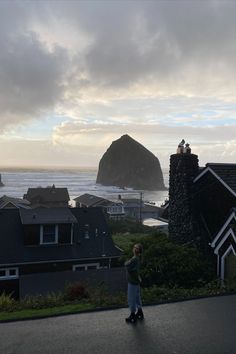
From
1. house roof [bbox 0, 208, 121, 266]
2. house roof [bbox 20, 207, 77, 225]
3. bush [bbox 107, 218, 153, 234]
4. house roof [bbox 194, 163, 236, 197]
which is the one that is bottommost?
bush [bbox 107, 218, 153, 234]

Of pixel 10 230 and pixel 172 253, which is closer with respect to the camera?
pixel 172 253

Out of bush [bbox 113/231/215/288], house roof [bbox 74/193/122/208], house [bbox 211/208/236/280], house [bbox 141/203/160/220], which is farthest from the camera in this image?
house [bbox 141/203/160/220]

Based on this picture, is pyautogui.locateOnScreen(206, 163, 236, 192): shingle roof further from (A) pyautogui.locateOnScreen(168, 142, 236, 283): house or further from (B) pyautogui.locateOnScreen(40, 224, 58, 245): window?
(B) pyautogui.locateOnScreen(40, 224, 58, 245): window

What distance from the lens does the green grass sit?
385 inches

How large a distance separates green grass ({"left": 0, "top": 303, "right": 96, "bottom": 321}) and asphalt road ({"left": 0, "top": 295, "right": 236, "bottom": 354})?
0.27 metres

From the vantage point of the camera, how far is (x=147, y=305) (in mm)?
10727

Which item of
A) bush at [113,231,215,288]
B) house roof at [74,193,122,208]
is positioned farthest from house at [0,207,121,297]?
house roof at [74,193,122,208]

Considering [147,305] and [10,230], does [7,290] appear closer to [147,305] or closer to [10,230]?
[10,230]

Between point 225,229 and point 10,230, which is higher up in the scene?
point 225,229

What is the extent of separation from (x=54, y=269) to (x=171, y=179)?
29.8ft

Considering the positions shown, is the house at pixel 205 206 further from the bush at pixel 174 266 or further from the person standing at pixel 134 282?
the person standing at pixel 134 282

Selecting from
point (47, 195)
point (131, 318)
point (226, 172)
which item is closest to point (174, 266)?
→ point (226, 172)

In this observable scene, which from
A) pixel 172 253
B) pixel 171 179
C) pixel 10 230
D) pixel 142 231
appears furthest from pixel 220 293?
pixel 142 231

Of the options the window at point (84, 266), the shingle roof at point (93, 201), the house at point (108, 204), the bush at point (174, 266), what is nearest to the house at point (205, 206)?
the bush at point (174, 266)
